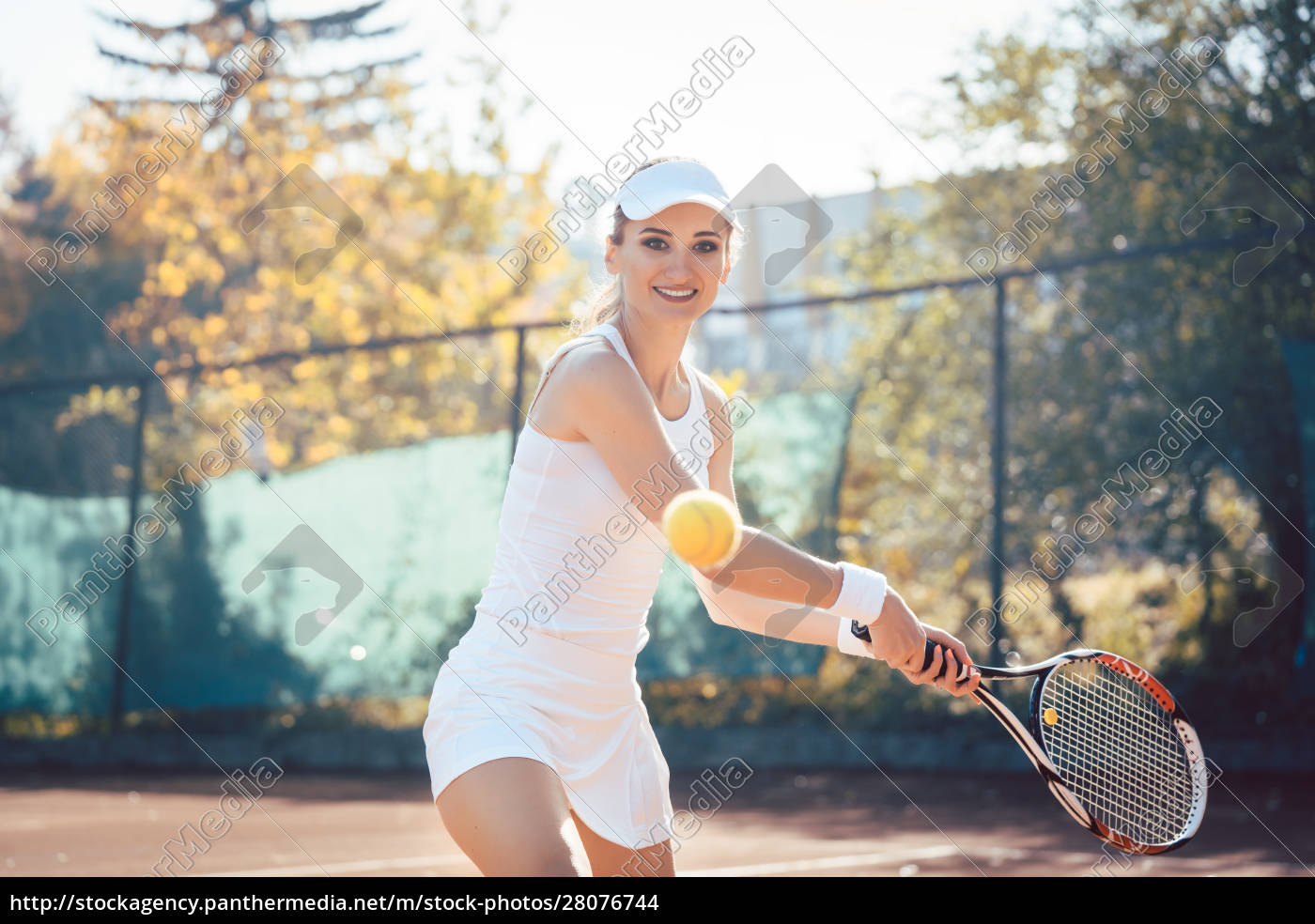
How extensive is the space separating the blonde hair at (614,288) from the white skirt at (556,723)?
0.71 meters

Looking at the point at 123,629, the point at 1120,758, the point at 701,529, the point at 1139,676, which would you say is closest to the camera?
the point at 701,529

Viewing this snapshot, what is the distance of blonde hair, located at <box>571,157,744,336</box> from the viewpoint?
284 cm

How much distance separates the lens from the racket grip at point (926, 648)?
2648 millimetres

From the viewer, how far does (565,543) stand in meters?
2.59

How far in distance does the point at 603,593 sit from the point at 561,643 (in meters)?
0.13

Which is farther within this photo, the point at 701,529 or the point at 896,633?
the point at 896,633

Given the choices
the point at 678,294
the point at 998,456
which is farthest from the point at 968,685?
the point at 998,456

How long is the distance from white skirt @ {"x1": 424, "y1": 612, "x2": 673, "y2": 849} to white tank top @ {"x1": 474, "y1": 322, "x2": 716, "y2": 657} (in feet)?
0.15

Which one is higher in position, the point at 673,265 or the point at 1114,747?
the point at 673,265

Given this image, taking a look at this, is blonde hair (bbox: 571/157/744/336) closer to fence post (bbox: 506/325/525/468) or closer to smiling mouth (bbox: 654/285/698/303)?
smiling mouth (bbox: 654/285/698/303)

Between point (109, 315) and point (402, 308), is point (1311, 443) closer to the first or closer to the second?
point (402, 308)

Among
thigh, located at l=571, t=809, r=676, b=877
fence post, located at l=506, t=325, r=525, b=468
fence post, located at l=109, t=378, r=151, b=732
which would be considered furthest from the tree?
fence post, located at l=109, t=378, r=151, b=732

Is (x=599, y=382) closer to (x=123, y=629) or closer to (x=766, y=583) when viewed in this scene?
(x=766, y=583)
